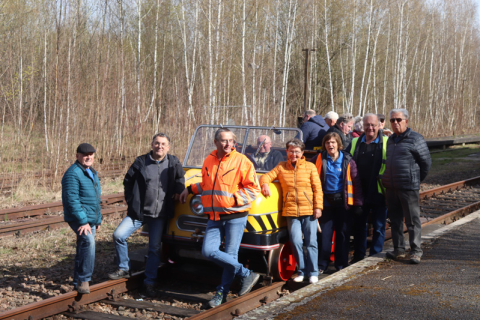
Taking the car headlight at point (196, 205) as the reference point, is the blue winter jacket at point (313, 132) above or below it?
above

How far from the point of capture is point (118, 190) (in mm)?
13930

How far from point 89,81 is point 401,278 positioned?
15439 millimetres

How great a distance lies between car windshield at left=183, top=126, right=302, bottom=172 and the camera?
22.5 ft

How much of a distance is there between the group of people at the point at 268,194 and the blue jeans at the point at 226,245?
0.04ft

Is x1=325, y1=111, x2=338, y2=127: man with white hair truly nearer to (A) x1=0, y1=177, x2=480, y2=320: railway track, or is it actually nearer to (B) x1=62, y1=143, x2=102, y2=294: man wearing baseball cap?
(A) x1=0, y1=177, x2=480, y2=320: railway track

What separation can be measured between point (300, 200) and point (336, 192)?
737mm

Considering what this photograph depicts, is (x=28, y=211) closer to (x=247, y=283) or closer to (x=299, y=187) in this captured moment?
(x=247, y=283)

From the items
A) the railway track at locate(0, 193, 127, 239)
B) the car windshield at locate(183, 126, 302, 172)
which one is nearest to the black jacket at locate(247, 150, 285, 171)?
the car windshield at locate(183, 126, 302, 172)

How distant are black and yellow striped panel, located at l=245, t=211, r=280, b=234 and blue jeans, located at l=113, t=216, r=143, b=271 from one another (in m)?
1.33

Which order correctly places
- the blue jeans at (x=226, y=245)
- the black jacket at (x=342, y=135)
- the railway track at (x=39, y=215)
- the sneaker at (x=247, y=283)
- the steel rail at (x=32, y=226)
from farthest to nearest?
Answer: 1. the railway track at (x=39, y=215)
2. the steel rail at (x=32, y=226)
3. the black jacket at (x=342, y=135)
4. the sneaker at (x=247, y=283)
5. the blue jeans at (x=226, y=245)

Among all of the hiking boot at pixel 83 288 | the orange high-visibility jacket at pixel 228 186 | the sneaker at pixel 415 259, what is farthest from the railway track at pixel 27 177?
the sneaker at pixel 415 259

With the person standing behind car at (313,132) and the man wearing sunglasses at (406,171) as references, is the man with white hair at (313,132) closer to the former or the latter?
the person standing behind car at (313,132)

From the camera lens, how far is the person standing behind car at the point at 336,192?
21.5 feet

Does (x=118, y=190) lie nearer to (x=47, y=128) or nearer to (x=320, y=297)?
(x=47, y=128)
